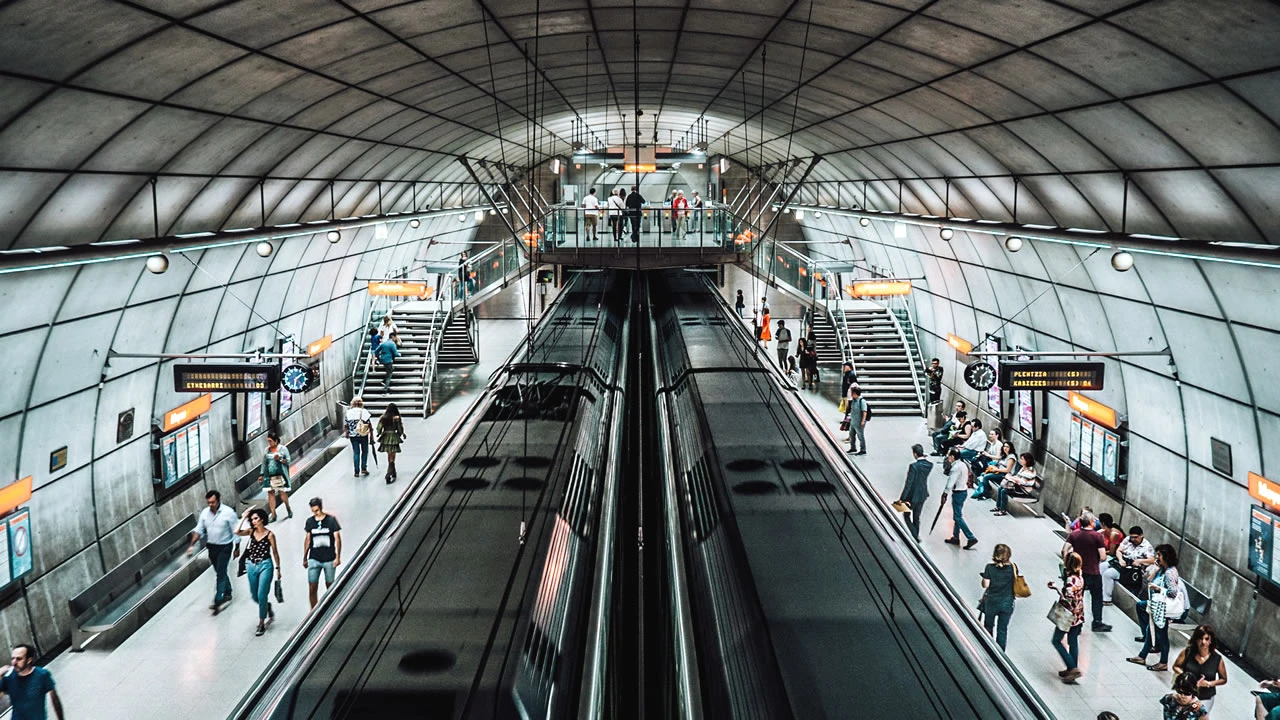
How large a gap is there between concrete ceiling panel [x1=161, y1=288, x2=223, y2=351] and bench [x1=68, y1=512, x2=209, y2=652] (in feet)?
10.8

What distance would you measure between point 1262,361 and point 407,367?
68.8ft

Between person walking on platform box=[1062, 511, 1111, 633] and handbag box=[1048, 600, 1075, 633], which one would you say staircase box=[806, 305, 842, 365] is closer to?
A: person walking on platform box=[1062, 511, 1111, 633]

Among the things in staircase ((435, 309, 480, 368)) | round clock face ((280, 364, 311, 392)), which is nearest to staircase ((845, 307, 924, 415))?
staircase ((435, 309, 480, 368))

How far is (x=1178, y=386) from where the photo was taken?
1267 cm

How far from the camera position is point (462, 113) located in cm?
1744

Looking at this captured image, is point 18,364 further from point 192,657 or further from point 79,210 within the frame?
point 192,657

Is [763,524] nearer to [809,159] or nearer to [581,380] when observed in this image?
[581,380]

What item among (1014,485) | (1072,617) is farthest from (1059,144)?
(1014,485)

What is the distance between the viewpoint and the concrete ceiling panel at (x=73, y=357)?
11.4 m

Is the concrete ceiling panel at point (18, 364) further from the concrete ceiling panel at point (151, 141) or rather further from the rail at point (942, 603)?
the rail at point (942, 603)

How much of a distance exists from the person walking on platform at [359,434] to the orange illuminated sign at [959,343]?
47.3 ft

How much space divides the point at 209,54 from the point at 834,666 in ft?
26.1

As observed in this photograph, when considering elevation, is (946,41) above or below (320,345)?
above

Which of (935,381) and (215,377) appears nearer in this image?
(215,377)
